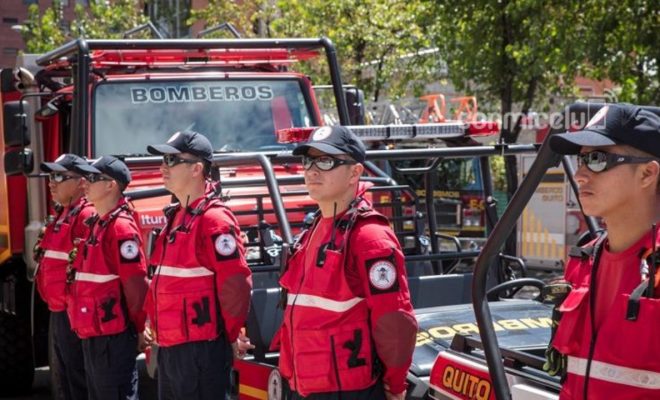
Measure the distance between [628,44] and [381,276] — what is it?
11262 millimetres

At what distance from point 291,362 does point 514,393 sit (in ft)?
2.70

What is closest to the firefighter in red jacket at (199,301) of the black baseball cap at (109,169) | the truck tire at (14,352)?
the black baseball cap at (109,169)

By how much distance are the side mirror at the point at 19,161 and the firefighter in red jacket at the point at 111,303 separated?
98.0 inches

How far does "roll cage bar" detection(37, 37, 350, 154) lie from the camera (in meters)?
7.73

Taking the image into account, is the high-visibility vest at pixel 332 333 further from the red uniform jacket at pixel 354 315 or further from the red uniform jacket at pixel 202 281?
the red uniform jacket at pixel 202 281

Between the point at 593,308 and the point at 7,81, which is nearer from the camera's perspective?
the point at 593,308

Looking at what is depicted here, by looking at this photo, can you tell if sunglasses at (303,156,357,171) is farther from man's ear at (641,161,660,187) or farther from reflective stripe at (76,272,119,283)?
reflective stripe at (76,272,119,283)

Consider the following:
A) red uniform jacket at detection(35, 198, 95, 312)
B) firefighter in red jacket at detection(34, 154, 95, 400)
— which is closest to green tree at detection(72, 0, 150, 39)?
firefighter in red jacket at detection(34, 154, 95, 400)

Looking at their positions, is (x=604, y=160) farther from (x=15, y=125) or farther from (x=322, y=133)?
(x=15, y=125)

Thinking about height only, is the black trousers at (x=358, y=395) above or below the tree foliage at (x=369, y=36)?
below

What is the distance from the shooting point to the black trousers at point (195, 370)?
15.9 ft


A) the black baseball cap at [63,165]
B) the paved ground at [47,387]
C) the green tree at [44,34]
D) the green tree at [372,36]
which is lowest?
the paved ground at [47,387]

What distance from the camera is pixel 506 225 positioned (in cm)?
301

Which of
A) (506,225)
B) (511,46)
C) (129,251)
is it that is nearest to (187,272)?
(129,251)
